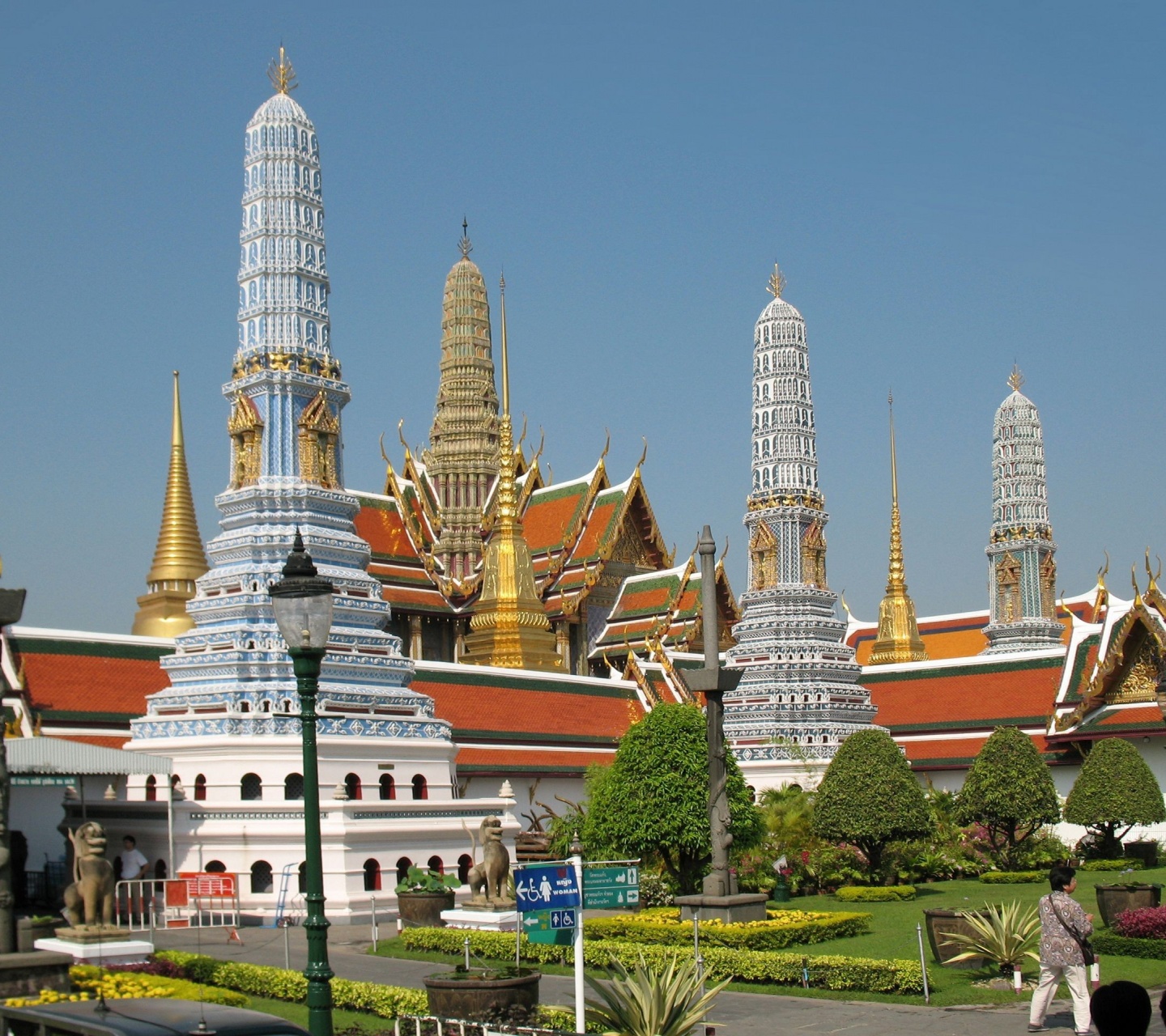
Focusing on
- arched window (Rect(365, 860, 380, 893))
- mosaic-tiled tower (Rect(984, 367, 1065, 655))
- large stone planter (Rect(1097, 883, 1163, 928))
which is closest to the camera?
large stone planter (Rect(1097, 883, 1163, 928))

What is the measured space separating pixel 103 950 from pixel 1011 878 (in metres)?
18.5

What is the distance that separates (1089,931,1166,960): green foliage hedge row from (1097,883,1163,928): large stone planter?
101 centimetres

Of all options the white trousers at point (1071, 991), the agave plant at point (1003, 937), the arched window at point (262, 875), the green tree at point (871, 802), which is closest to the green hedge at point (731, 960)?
the agave plant at point (1003, 937)

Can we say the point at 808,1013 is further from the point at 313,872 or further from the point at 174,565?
the point at 174,565

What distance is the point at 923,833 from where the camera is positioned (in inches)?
1077

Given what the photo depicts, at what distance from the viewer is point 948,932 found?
16516 mm

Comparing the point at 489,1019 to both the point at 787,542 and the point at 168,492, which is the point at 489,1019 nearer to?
the point at 787,542

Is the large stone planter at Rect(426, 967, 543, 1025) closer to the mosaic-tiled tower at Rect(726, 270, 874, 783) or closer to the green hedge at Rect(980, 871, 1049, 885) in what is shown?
the green hedge at Rect(980, 871, 1049, 885)

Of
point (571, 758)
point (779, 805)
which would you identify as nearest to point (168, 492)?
point (571, 758)

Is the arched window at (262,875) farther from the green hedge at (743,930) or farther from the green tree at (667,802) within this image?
the green hedge at (743,930)

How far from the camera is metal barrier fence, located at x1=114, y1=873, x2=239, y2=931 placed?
22.6 meters

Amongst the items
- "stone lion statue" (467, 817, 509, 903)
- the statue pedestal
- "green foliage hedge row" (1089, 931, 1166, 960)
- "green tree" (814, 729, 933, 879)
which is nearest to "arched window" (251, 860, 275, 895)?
"stone lion statue" (467, 817, 509, 903)

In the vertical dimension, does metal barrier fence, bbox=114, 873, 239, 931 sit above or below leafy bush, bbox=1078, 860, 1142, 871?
above

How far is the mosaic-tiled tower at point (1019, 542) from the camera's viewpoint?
48.3 m
